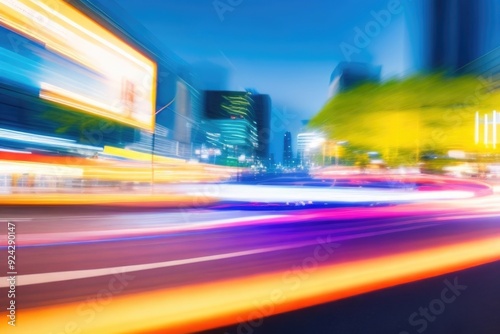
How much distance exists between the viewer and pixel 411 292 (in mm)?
2262

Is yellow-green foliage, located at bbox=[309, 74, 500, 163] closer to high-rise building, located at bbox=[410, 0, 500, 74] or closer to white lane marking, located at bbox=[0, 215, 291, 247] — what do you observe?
high-rise building, located at bbox=[410, 0, 500, 74]

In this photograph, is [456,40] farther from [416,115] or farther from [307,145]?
[307,145]

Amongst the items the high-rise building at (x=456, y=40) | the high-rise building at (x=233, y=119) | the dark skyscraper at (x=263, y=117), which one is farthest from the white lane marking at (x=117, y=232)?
the high-rise building at (x=456, y=40)

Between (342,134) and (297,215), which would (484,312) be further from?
(342,134)

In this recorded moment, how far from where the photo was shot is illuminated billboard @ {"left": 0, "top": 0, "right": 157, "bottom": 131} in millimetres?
2984

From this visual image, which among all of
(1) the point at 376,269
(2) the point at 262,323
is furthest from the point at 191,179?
(2) the point at 262,323

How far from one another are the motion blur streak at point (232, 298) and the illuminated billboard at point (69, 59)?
2.68m

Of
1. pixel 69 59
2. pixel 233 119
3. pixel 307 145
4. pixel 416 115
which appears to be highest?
pixel 416 115

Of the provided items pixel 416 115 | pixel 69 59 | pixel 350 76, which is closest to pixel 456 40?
pixel 416 115

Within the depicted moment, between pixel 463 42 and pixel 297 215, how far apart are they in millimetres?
6405

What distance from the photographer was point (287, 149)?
14.5 ft

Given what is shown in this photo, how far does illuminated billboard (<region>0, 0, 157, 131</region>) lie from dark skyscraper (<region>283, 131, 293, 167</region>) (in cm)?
203

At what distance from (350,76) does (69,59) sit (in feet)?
13.2

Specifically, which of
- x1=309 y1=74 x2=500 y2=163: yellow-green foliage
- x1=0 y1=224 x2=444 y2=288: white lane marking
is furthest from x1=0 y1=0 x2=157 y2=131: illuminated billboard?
x1=309 y1=74 x2=500 y2=163: yellow-green foliage
